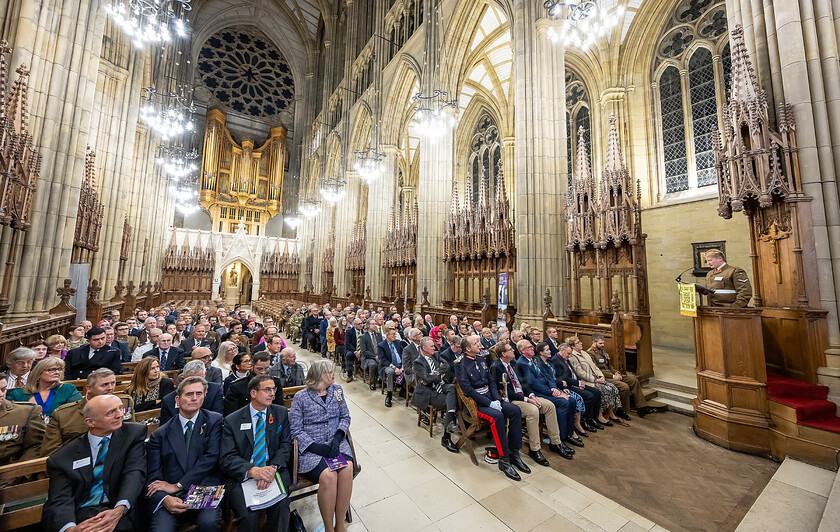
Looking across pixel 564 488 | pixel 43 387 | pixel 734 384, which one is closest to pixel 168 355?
pixel 43 387

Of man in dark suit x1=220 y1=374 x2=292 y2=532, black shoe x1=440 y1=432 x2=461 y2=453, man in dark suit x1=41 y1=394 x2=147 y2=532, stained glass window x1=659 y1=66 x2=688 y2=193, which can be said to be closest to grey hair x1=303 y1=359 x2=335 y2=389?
man in dark suit x1=220 y1=374 x2=292 y2=532

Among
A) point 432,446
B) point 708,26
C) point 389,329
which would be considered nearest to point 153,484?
point 432,446

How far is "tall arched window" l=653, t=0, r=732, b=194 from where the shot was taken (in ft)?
29.0

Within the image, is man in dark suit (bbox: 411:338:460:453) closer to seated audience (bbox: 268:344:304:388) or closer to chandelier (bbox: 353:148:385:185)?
seated audience (bbox: 268:344:304:388)

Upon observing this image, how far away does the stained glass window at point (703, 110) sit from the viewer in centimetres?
894

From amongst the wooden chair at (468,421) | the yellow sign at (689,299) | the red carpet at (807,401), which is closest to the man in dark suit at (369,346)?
the wooden chair at (468,421)

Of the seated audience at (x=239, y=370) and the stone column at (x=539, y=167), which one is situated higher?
the stone column at (x=539, y=167)

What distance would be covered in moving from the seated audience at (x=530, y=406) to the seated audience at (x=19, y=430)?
3494 mm

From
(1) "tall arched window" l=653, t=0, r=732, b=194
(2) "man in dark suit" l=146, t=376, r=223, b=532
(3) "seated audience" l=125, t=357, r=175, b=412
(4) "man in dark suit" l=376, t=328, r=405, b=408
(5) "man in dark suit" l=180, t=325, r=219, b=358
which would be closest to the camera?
(2) "man in dark suit" l=146, t=376, r=223, b=532

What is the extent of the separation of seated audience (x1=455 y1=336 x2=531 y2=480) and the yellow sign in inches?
93.7

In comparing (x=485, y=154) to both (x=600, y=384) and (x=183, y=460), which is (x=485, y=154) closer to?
(x=600, y=384)

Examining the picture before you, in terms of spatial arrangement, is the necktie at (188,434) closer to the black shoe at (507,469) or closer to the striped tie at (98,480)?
the striped tie at (98,480)

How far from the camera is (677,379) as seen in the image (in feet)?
17.9

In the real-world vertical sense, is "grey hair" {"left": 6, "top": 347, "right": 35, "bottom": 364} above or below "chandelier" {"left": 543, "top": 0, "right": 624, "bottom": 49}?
below
